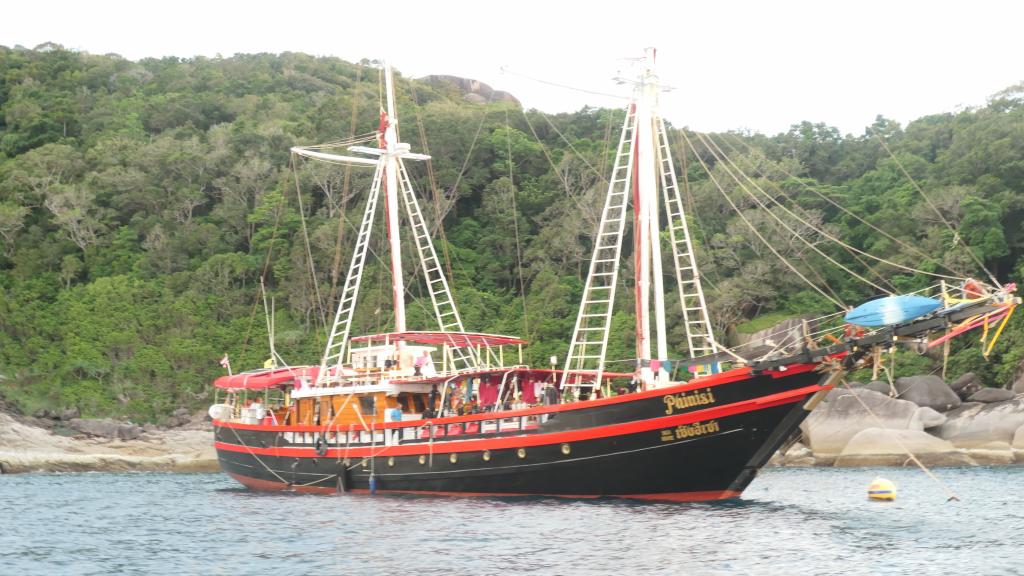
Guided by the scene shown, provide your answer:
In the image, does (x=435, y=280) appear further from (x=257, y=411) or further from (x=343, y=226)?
(x=343, y=226)

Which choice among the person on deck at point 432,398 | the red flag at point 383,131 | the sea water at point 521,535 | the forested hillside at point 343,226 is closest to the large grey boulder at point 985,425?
the forested hillside at point 343,226

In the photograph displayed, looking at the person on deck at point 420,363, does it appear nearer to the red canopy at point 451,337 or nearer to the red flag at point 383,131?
the red canopy at point 451,337

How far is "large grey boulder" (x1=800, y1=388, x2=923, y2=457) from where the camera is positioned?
49.6 meters

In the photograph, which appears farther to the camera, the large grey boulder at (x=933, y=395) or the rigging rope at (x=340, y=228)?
the large grey boulder at (x=933, y=395)

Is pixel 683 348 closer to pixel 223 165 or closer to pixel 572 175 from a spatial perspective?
pixel 572 175

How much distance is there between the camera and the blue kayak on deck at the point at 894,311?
2450 centimetres

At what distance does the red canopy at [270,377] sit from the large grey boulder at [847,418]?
25.9 m

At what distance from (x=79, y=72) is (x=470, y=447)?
8385 cm

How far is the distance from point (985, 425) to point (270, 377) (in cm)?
3306

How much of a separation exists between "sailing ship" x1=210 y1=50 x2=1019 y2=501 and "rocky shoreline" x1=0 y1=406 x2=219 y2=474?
57.3 ft

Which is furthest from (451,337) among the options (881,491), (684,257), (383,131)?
(881,491)

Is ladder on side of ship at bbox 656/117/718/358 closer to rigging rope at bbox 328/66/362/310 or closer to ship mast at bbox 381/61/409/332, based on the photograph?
ship mast at bbox 381/61/409/332

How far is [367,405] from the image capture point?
114 feet

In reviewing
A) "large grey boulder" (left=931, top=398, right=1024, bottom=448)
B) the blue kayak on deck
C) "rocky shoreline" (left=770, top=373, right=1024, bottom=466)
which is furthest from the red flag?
"large grey boulder" (left=931, top=398, right=1024, bottom=448)
